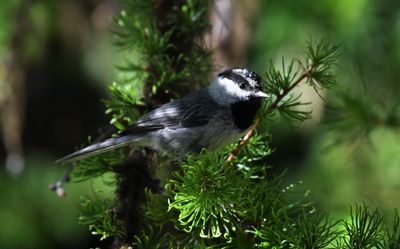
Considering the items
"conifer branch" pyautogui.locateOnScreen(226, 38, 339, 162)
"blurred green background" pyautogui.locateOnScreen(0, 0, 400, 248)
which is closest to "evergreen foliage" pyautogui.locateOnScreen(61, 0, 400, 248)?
"conifer branch" pyautogui.locateOnScreen(226, 38, 339, 162)

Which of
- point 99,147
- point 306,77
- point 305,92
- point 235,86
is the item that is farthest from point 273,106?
point 305,92

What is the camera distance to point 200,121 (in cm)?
270

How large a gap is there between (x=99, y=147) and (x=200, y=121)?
490 millimetres

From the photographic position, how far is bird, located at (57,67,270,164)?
243 cm

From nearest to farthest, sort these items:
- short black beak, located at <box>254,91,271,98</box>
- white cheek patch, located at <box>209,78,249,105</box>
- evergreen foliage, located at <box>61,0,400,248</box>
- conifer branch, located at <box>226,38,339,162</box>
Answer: evergreen foliage, located at <box>61,0,400,248</box>
conifer branch, located at <box>226,38,339,162</box>
short black beak, located at <box>254,91,271,98</box>
white cheek patch, located at <box>209,78,249,105</box>

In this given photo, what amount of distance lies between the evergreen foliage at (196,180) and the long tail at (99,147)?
4cm

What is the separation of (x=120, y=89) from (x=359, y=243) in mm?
1039

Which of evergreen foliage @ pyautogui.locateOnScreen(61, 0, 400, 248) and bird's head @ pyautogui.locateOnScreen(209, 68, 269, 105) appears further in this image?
bird's head @ pyautogui.locateOnScreen(209, 68, 269, 105)

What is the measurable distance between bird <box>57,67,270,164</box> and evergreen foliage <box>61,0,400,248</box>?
5 cm

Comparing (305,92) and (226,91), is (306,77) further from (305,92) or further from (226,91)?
(305,92)

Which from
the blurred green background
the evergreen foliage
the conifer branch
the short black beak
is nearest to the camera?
the evergreen foliage

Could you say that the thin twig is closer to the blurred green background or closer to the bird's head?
the bird's head

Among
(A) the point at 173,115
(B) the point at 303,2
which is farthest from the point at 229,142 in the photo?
(B) the point at 303,2

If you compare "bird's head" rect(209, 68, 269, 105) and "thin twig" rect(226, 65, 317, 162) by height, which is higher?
"bird's head" rect(209, 68, 269, 105)
